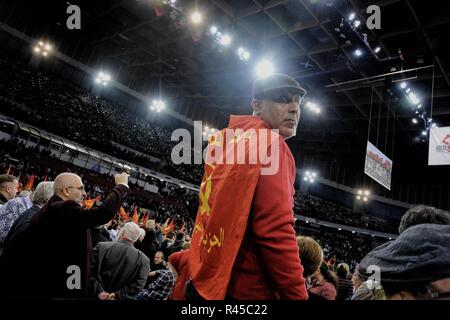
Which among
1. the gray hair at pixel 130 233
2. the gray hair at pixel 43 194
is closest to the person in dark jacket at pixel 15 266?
the gray hair at pixel 43 194

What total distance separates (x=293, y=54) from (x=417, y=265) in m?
12.9

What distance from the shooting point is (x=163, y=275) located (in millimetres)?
3027

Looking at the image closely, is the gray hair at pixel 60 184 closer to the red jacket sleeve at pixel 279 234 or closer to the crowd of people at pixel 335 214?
the red jacket sleeve at pixel 279 234

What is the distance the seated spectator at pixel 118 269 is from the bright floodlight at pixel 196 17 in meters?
9.50

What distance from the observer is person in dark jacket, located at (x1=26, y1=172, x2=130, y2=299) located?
2162mm

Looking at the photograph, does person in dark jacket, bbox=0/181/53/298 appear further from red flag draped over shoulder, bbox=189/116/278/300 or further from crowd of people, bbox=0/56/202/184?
crowd of people, bbox=0/56/202/184

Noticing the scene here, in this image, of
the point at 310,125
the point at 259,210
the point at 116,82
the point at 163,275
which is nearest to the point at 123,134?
the point at 116,82

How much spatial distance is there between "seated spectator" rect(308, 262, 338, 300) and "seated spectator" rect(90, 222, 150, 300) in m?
2.06

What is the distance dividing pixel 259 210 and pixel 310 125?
20888mm

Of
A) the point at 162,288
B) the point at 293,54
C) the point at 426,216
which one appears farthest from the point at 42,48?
the point at 426,216

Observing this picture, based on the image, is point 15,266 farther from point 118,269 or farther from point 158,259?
→ point 158,259

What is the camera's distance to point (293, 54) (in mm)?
12500

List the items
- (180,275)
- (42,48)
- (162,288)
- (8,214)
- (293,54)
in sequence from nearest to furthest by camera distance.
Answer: (180,275) < (162,288) < (8,214) < (293,54) < (42,48)

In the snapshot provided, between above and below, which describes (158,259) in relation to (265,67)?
below
